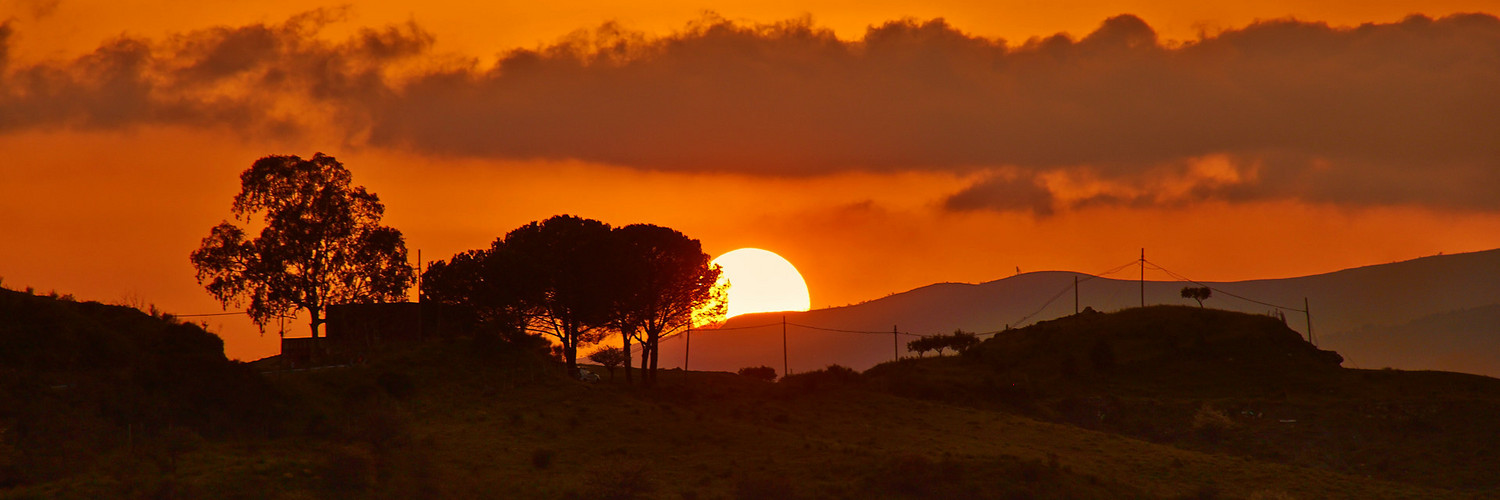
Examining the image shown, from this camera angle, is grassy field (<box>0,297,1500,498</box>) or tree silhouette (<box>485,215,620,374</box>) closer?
grassy field (<box>0,297,1500,498</box>)

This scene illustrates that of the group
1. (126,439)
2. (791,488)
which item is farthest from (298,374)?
(791,488)

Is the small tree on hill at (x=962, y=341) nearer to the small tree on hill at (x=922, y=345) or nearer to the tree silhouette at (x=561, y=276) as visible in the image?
the small tree on hill at (x=922, y=345)

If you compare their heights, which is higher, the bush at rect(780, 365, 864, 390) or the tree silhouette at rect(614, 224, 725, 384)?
the tree silhouette at rect(614, 224, 725, 384)

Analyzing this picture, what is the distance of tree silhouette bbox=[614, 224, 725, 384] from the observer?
107 metres

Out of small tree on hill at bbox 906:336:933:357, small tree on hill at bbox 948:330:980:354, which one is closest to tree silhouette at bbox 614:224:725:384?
small tree on hill at bbox 948:330:980:354

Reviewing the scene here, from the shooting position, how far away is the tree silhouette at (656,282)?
10700cm

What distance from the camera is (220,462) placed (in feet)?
191

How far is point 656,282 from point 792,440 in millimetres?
30667

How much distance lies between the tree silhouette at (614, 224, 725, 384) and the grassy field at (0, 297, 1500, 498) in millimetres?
5478

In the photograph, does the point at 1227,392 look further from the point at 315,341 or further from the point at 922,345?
the point at 315,341

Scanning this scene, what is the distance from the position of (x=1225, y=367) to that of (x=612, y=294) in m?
58.6

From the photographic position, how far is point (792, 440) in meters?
81.8

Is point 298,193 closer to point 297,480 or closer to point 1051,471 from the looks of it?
point 297,480

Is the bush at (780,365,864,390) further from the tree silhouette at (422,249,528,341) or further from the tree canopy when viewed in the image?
the tree silhouette at (422,249,528,341)
